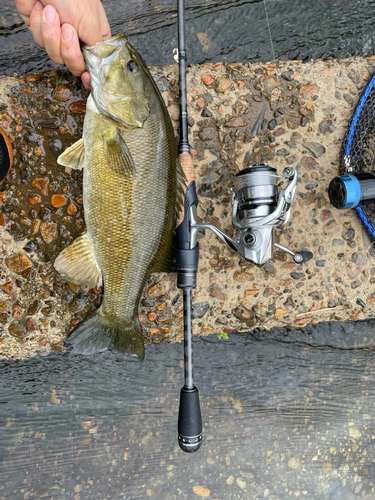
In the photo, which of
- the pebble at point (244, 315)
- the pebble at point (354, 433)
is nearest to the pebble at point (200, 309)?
the pebble at point (244, 315)

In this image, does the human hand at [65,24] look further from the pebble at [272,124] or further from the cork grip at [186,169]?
the pebble at [272,124]

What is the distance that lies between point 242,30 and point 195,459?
2.95 meters

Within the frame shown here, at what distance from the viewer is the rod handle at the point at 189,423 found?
1.84m

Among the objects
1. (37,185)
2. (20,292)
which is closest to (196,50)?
(37,185)

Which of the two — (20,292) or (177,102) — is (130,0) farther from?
(20,292)

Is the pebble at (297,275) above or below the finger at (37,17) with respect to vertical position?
below

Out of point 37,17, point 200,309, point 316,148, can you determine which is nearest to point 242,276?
point 200,309

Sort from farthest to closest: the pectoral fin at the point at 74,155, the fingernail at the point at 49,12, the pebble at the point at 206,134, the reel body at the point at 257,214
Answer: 1. the pebble at the point at 206,134
2. the pectoral fin at the point at 74,155
3. the reel body at the point at 257,214
4. the fingernail at the point at 49,12

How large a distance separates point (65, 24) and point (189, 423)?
6.90ft

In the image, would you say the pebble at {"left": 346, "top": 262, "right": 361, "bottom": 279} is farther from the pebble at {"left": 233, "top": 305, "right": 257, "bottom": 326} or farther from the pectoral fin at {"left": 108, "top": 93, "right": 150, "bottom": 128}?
the pectoral fin at {"left": 108, "top": 93, "right": 150, "bottom": 128}

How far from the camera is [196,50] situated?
8.02 feet

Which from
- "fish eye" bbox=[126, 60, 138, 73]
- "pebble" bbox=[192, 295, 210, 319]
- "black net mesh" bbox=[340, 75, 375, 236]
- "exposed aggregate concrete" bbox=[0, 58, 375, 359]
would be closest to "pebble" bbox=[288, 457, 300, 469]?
"exposed aggregate concrete" bbox=[0, 58, 375, 359]

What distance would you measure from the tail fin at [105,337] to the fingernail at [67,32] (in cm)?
144

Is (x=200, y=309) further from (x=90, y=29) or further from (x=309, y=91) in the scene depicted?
(x=90, y=29)
